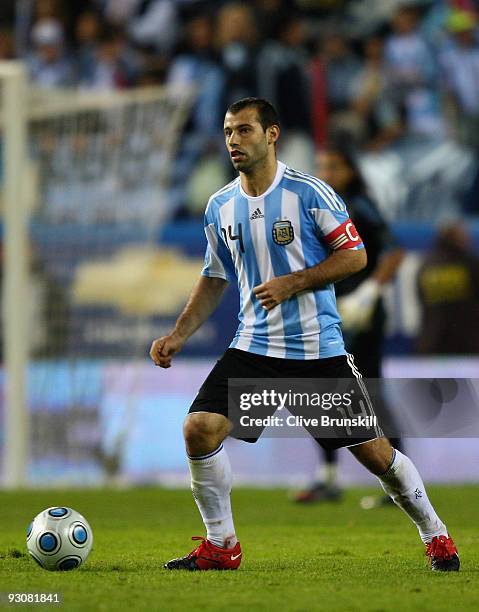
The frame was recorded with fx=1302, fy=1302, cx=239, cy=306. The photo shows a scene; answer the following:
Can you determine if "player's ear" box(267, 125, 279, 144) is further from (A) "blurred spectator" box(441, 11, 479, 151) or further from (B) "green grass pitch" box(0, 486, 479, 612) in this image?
(A) "blurred spectator" box(441, 11, 479, 151)

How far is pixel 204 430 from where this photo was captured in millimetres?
5215

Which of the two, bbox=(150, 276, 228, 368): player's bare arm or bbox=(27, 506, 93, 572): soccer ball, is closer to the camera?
bbox=(27, 506, 93, 572): soccer ball

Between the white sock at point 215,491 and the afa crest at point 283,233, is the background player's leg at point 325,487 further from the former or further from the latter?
the afa crest at point 283,233

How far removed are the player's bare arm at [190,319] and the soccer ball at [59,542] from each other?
2.50ft

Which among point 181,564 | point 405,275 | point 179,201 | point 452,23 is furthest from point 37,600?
point 452,23

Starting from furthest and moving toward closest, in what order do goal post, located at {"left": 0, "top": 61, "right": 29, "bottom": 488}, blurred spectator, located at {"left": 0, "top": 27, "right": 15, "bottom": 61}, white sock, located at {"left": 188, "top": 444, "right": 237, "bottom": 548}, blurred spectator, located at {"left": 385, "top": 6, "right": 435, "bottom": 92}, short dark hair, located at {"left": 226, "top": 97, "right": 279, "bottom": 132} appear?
blurred spectator, located at {"left": 0, "top": 27, "right": 15, "bottom": 61}, blurred spectator, located at {"left": 385, "top": 6, "right": 435, "bottom": 92}, goal post, located at {"left": 0, "top": 61, "right": 29, "bottom": 488}, short dark hair, located at {"left": 226, "top": 97, "right": 279, "bottom": 132}, white sock, located at {"left": 188, "top": 444, "right": 237, "bottom": 548}

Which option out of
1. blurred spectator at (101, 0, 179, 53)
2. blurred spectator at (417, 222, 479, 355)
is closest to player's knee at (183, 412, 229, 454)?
blurred spectator at (417, 222, 479, 355)

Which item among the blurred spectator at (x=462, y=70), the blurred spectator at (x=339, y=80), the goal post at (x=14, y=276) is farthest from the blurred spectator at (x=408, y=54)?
the goal post at (x=14, y=276)

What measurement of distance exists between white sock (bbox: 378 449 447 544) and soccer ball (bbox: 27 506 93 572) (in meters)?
1.26

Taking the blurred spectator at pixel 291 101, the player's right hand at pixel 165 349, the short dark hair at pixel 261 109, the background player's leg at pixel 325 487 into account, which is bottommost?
the background player's leg at pixel 325 487

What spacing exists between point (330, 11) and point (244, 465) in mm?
6404

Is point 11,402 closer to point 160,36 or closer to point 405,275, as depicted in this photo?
point 405,275

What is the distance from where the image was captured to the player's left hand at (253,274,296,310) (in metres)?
5.20

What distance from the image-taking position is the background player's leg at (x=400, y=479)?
5258mm
